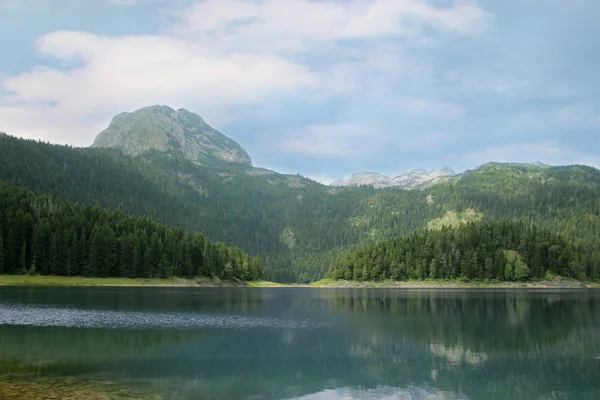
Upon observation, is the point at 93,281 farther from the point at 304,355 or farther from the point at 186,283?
the point at 304,355

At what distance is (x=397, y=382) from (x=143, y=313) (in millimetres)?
48133

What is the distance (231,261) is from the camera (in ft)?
651

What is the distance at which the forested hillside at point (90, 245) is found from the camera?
14562 cm

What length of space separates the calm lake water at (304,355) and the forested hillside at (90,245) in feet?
284

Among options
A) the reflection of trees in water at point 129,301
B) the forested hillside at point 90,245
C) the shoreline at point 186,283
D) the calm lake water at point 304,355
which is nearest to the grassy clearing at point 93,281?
the shoreline at point 186,283

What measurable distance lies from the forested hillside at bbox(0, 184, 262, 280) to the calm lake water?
8670cm

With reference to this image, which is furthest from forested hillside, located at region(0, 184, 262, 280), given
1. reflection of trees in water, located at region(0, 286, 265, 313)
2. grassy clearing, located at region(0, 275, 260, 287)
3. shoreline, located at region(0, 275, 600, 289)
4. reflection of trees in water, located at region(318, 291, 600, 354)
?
reflection of trees in water, located at region(318, 291, 600, 354)

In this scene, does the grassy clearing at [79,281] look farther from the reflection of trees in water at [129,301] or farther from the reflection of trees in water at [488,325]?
the reflection of trees in water at [488,325]

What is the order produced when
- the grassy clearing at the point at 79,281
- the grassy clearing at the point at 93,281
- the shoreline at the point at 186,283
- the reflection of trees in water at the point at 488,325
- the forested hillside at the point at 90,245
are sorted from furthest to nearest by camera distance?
the forested hillside at the point at 90,245
the shoreline at the point at 186,283
the grassy clearing at the point at 93,281
the grassy clearing at the point at 79,281
the reflection of trees in water at the point at 488,325

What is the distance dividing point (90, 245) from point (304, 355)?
431 feet

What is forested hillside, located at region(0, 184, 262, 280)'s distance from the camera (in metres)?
146

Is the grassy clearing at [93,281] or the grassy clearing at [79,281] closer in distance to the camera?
the grassy clearing at [79,281]

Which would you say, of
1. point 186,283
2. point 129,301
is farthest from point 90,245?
point 129,301

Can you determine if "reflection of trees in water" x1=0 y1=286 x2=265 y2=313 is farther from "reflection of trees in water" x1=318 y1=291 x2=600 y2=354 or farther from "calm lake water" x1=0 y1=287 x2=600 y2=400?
"reflection of trees in water" x1=318 y1=291 x2=600 y2=354
